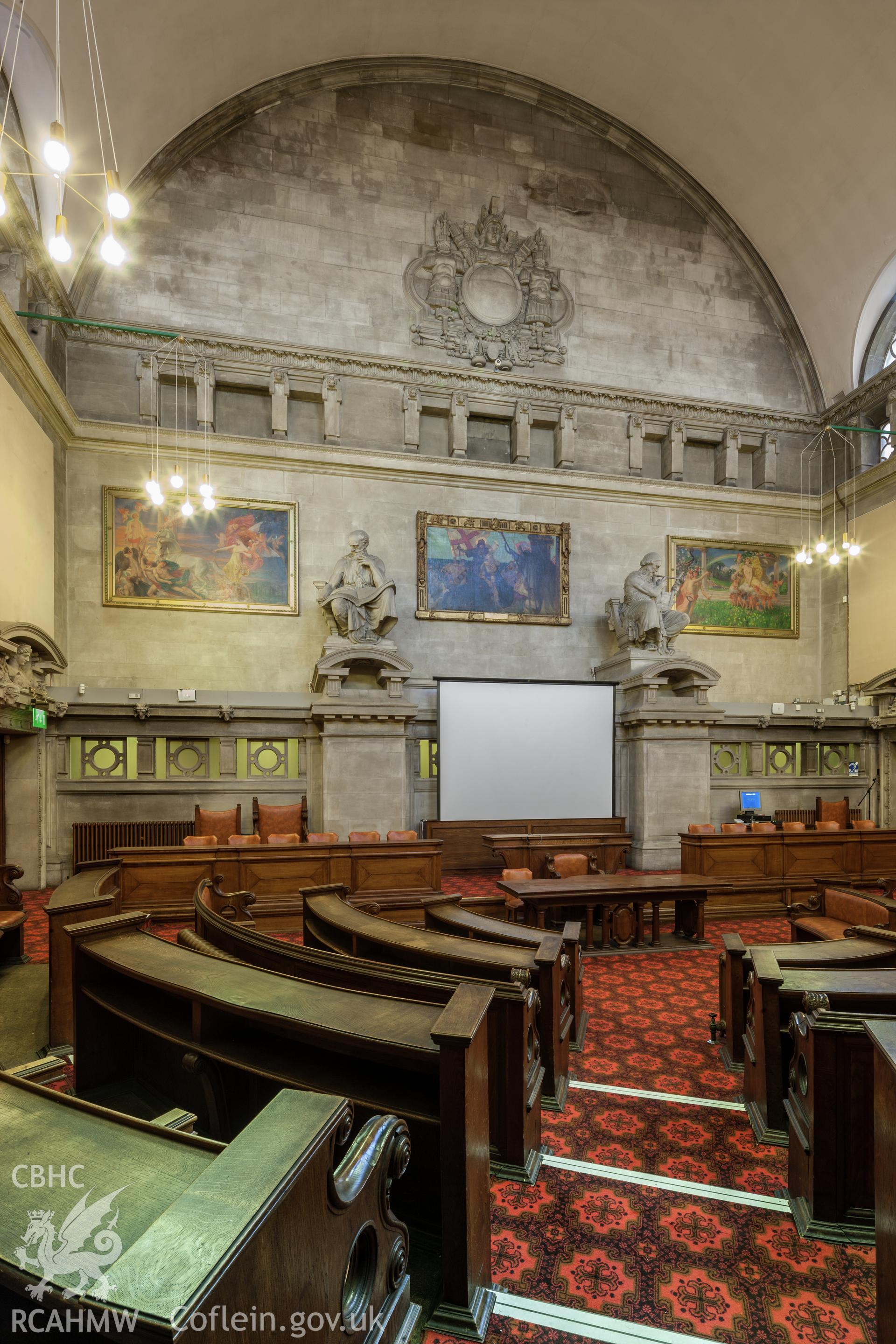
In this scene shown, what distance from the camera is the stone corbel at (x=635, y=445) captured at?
606 inches

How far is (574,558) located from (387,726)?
565 centimetres

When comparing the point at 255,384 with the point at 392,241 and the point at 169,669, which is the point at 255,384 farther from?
the point at 169,669

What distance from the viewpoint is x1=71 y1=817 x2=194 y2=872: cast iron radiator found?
38.1 feet

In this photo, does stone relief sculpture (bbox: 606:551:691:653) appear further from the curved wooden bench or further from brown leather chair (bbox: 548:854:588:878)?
the curved wooden bench

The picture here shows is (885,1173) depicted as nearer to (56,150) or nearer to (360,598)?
(56,150)

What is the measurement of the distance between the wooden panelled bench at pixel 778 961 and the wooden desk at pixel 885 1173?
193 centimetres

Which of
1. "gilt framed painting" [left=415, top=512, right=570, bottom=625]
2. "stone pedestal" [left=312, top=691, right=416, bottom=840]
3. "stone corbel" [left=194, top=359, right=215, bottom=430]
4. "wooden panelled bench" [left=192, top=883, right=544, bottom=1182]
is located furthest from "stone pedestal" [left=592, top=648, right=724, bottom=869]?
"wooden panelled bench" [left=192, top=883, right=544, bottom=1182]

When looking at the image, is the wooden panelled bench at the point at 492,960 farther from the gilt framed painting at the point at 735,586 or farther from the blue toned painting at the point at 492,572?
the gilt framed painting at the point at 735,586

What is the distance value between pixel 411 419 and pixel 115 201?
9.84m

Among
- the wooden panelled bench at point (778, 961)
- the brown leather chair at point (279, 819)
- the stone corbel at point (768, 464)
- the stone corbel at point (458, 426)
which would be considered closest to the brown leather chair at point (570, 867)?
the wooden panelled bench at point (778, 961)

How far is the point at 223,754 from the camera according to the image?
1259 centimetres

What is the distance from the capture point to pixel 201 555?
43.0 ft

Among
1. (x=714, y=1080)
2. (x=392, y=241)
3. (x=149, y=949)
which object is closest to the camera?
(x=149, y=949)

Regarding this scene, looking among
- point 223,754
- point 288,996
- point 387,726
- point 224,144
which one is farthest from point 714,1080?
point 224,144
